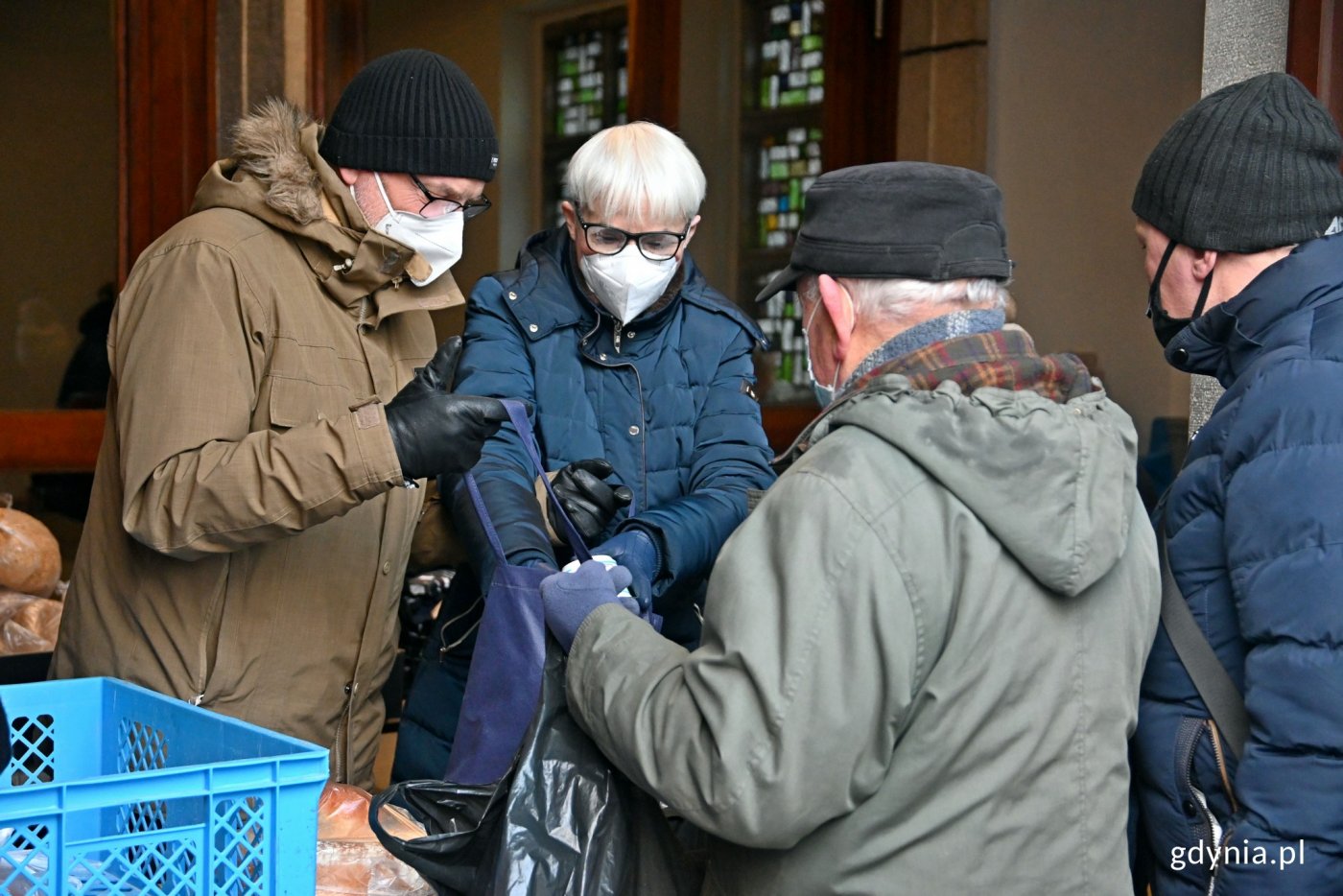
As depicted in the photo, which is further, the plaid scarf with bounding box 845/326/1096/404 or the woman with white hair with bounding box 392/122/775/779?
the woman with white hair with bounding box 392/122/775/779

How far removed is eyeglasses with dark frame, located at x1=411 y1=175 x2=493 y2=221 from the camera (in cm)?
234

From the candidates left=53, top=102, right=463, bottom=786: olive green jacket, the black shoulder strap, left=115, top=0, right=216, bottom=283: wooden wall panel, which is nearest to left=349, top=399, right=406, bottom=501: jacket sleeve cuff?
left=53, top=102, right=463, bottom=786: olive green jacket

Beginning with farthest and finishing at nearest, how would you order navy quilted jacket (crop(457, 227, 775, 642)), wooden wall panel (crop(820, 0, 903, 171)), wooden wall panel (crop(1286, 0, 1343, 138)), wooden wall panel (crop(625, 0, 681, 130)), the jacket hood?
1. wooden wall panel (crop(820, 0, 903, 171))
2. wooden wall panel (crop(625, 0, 681, 130))
3. wooden wall panel (crop(1286, 0, 1343, 138))
4. navy quilted jacket (crop(457, 227, 775, 642))
5. the jacket hood

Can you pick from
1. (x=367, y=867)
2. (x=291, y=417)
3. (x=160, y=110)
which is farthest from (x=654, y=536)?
(x=160, y=110)

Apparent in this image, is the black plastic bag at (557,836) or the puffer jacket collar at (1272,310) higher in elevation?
the puffer jacket collar at (1272,310)

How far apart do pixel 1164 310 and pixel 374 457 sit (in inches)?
44.7

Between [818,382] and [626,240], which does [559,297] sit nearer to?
[626,240]

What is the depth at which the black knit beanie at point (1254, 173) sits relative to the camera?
6.31 ft

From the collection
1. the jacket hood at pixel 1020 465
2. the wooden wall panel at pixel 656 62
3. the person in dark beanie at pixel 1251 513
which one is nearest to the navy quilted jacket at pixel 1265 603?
the person in dark beanie at pixel 1251 513

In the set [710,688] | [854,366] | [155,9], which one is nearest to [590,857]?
[710,688]

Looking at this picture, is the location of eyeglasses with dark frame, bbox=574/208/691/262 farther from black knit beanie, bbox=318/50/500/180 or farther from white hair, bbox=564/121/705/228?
black knit beanie, bbox=318/50/500/180

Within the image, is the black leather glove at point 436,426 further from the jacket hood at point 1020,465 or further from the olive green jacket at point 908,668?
the jacket hood at point 1020,465

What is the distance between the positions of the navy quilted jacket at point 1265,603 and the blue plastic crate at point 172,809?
1.06 metres

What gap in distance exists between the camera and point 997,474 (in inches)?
57.3
